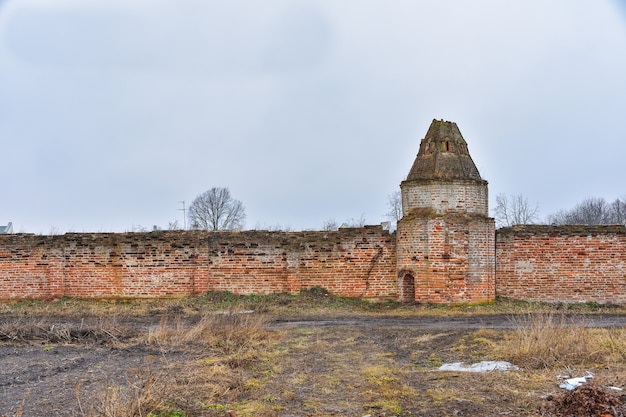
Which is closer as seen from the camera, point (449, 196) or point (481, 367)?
point (481, 367)

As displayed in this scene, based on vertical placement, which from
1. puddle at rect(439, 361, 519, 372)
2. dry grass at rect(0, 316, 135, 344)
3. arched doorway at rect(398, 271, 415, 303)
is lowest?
puddle at rect(439, 361, 519, 372)

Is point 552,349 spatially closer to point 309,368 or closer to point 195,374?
point 309,368

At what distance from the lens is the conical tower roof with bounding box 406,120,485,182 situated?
52.1 ft

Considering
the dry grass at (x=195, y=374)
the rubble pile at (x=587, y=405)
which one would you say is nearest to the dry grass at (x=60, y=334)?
the dry grass at (x=195, y=374)

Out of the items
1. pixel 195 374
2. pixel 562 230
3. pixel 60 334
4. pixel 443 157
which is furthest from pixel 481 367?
pixel 562 230

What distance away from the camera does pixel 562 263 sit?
16.3 meters

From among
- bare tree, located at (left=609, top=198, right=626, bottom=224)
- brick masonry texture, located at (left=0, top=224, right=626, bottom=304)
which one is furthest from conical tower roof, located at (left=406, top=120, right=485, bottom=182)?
bare tree, located at (left=609, top=198, right=626, bottom=224)

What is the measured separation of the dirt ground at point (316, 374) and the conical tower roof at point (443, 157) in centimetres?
466

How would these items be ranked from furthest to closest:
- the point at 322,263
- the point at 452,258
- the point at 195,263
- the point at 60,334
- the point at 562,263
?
the point at 195,263 < the point at 322,263 < the point at 562,263 < the point at 452,258 < the point at 60,334

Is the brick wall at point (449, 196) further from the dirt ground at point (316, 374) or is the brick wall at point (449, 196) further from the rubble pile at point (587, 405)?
the rubble pile at point (587, 405)

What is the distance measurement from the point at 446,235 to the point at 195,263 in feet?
22.2

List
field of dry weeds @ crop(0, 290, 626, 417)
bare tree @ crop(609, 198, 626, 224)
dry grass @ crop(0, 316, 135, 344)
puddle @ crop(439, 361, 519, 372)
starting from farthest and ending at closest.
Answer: bare tree @ crop(609, 198, 626, 224) < dry grass @ crop(0, 316, 135, 344) < puddle @ crop(439, 361, 519, 372) < field of dry weeds @ crop(0, 290, 626, 417)

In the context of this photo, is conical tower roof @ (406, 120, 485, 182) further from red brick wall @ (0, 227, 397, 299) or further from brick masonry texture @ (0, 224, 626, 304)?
red brick wall @ (0, 227, 397, 299)

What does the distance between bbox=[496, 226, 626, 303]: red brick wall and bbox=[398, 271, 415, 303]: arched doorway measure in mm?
2298
